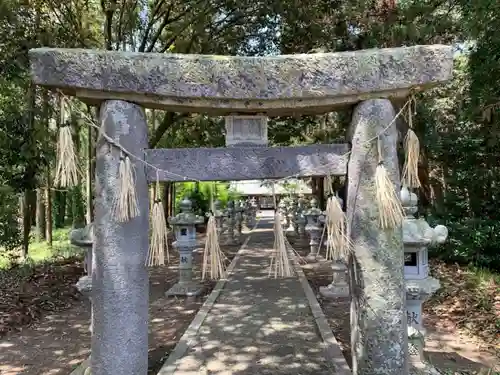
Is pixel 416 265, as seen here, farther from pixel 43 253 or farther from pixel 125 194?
pixel 43 253

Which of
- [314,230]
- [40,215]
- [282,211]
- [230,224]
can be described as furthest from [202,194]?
[282,211]

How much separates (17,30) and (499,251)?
1141 centimetres

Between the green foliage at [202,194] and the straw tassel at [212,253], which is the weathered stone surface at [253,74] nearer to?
the straw tassel at [212,253]

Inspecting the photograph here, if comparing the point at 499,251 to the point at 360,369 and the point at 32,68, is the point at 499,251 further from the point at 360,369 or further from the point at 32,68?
the point at 32,68

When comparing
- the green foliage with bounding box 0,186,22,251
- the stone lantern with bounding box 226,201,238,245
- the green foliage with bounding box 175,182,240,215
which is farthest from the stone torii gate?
the green foliage with bounding box 175,182,240,215

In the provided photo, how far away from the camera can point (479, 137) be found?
10.7m

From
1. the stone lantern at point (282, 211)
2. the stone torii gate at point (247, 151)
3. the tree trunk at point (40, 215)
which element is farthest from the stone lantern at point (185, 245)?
the tree trunk at point (40, 215)

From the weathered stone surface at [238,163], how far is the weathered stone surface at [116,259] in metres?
0.25

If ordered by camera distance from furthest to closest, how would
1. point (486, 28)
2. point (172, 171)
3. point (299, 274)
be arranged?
1. point (299, 274)
2. point (486, 28)
3. point (172, 171)

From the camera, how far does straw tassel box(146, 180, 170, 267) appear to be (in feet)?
11.8

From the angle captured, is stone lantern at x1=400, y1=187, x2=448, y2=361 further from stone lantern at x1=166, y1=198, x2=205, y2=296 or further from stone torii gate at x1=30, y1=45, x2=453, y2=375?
stone lantern at x1=166, y1=198, x2=205, y2=296

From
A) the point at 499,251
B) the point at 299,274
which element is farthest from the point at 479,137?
the point at 299,274

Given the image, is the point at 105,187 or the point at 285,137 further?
the point at 285,137

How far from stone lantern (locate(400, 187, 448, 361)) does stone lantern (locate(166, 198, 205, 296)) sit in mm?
4804
